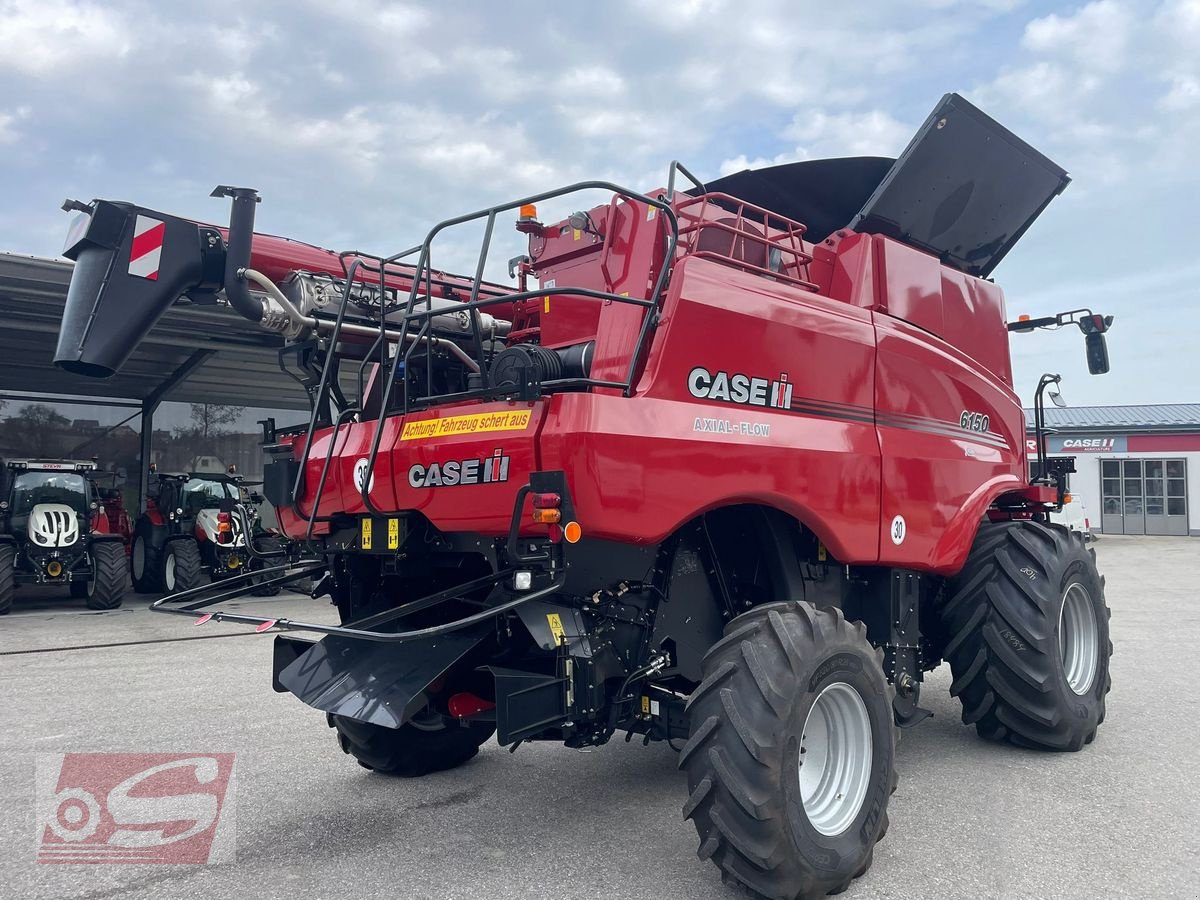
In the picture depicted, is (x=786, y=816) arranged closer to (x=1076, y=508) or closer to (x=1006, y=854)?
(x=1006, y=854)

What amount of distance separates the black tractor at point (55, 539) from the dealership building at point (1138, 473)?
2793 cm

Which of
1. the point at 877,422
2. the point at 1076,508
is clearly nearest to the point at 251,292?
the point at 877,422

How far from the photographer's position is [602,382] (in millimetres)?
3453

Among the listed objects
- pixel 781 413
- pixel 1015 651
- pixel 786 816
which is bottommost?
pixel 786 816

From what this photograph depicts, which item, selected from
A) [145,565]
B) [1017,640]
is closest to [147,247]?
[1017,640]

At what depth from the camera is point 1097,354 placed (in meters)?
6.39

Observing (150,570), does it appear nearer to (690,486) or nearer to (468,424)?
(468,424)

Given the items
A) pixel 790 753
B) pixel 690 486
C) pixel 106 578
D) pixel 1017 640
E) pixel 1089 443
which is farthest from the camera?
pixel 1089 443

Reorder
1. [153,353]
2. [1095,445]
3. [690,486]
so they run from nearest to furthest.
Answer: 1. [690,486]
2. [153,353]
3. [1095,445]

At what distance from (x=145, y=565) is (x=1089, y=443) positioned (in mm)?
29952

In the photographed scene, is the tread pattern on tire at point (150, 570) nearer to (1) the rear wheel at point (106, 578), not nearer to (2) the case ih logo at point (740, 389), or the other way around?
(1) the rear wheel at point (106, 578)

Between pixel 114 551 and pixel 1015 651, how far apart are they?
41.8ft

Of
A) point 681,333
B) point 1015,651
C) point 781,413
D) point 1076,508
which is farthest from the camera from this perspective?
point 1076,508

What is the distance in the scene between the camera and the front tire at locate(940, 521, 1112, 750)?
5.23 meters
